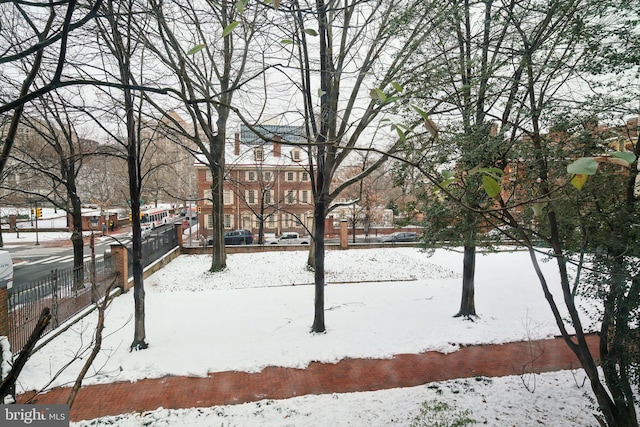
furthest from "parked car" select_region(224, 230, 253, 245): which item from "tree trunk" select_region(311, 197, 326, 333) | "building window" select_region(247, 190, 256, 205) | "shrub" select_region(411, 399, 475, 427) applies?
"shrub" select_region(411, 399, 475, 427)

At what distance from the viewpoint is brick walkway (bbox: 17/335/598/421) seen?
571cm

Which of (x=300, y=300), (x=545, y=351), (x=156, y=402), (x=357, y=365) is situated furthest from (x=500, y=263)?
(x=156, y=402)

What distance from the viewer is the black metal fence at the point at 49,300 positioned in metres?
7.14

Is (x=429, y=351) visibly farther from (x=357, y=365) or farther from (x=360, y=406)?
(x=360, y=406)

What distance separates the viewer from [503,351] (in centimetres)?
791

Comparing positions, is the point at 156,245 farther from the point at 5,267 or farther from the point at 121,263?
the point at 5,267

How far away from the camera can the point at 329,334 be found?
870cm

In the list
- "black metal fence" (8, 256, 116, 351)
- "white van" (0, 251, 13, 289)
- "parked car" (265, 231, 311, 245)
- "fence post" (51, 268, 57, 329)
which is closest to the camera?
"black metal fence" (8, 256, 116, 351)

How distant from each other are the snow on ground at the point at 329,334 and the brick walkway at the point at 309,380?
0.98 ft

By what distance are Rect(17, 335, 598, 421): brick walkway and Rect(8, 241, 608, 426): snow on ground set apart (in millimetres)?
300

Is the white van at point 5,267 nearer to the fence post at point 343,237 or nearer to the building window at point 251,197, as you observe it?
the fence post at point 343,237

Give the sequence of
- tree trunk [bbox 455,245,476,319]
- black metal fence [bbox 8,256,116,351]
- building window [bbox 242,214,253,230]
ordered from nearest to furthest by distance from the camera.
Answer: black metal fence [bbox 8,256,116,351], tree trunk [bbox 455,245,476,319], building window [bbox 242,214,253,230]

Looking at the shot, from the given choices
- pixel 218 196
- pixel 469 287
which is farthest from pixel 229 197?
pixel 469 287

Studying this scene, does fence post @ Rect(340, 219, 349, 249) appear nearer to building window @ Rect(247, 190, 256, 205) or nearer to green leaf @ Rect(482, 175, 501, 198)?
building window @ Rect(247, 190, 256, 205)
